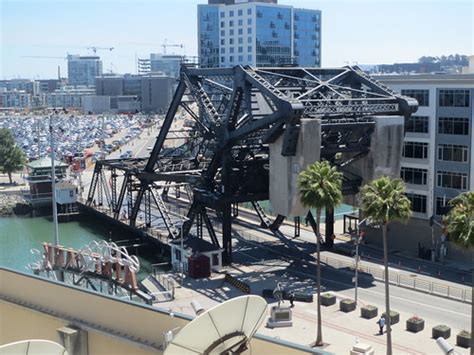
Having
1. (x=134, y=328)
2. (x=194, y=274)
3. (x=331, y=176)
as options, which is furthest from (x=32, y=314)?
(x=194, y=274)

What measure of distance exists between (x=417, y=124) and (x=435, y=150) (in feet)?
11.7

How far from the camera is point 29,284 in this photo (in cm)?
2725

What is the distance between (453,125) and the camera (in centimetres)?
6638

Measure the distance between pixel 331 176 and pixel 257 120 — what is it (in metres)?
17.4

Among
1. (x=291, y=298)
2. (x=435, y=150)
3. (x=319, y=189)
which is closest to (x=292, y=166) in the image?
(x=291, y=298)

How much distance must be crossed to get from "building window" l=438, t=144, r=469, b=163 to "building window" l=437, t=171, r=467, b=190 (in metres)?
1.39

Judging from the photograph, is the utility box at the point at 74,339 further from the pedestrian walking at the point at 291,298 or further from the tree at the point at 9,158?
the tree at the point at 9,158

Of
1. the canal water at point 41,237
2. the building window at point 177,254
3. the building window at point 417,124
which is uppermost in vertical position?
the building window at point 417,124

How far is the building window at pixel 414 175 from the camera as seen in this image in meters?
69.2

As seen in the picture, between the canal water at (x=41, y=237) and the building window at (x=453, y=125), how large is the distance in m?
32.7

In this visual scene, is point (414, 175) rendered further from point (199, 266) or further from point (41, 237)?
point (41, 237)

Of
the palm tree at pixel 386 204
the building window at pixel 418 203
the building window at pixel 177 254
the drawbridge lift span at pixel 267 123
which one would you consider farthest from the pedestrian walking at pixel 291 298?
the building window at pixel 418 203

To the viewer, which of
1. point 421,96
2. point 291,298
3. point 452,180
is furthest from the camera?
point 421,96

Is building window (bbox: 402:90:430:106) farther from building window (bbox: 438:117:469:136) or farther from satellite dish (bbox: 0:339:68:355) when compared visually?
satellite dish (bbox: 0:339:68:355)
